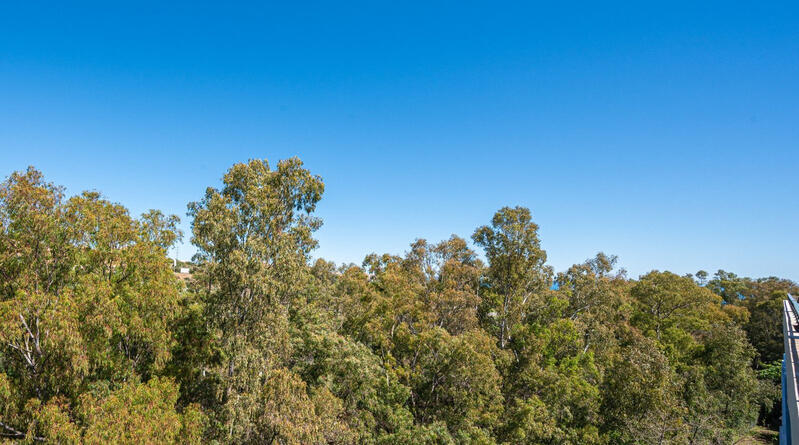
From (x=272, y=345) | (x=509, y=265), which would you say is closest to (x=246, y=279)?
(x=272, y=345)

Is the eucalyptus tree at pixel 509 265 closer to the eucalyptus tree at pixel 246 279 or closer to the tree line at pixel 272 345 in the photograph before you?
the tree line at pixel 272 345

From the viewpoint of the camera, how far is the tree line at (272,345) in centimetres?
1052

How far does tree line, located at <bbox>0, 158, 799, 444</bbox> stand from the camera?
34.5 ft

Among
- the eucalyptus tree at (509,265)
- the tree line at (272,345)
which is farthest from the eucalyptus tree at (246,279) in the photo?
the eucalyptus tree at (509,265)

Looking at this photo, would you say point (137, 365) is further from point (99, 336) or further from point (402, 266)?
point (402, 266)

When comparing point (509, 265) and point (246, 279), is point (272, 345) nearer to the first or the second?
point (246, 279)

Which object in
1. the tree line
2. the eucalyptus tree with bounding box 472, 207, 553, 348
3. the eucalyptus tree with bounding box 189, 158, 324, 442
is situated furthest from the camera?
the eucalyptus tree with bounding box 472, 207, 553, 348

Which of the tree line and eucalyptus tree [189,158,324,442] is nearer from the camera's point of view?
the tree line

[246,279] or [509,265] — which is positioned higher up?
[509,265]

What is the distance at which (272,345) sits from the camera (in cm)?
1329

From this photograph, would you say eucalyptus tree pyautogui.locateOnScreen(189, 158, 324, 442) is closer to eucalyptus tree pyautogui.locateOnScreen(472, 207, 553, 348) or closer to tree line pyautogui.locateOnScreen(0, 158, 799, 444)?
tree line pyautogui.locateOnScreen(0, 158, 799, 444)

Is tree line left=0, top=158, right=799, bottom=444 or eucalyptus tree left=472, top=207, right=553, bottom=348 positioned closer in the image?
tree line left=0, top=158, right=799, bottom=444

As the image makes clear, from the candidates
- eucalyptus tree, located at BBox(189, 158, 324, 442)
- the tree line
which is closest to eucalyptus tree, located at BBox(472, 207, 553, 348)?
the tree line

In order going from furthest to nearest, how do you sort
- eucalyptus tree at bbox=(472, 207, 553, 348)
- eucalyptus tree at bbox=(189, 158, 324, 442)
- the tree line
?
1. eucalyptus tree at bbox=(472, 207, 553, 348)
2. eucalyptus tree at bbox=(189, 158, 324, 442)
3. the tree line
